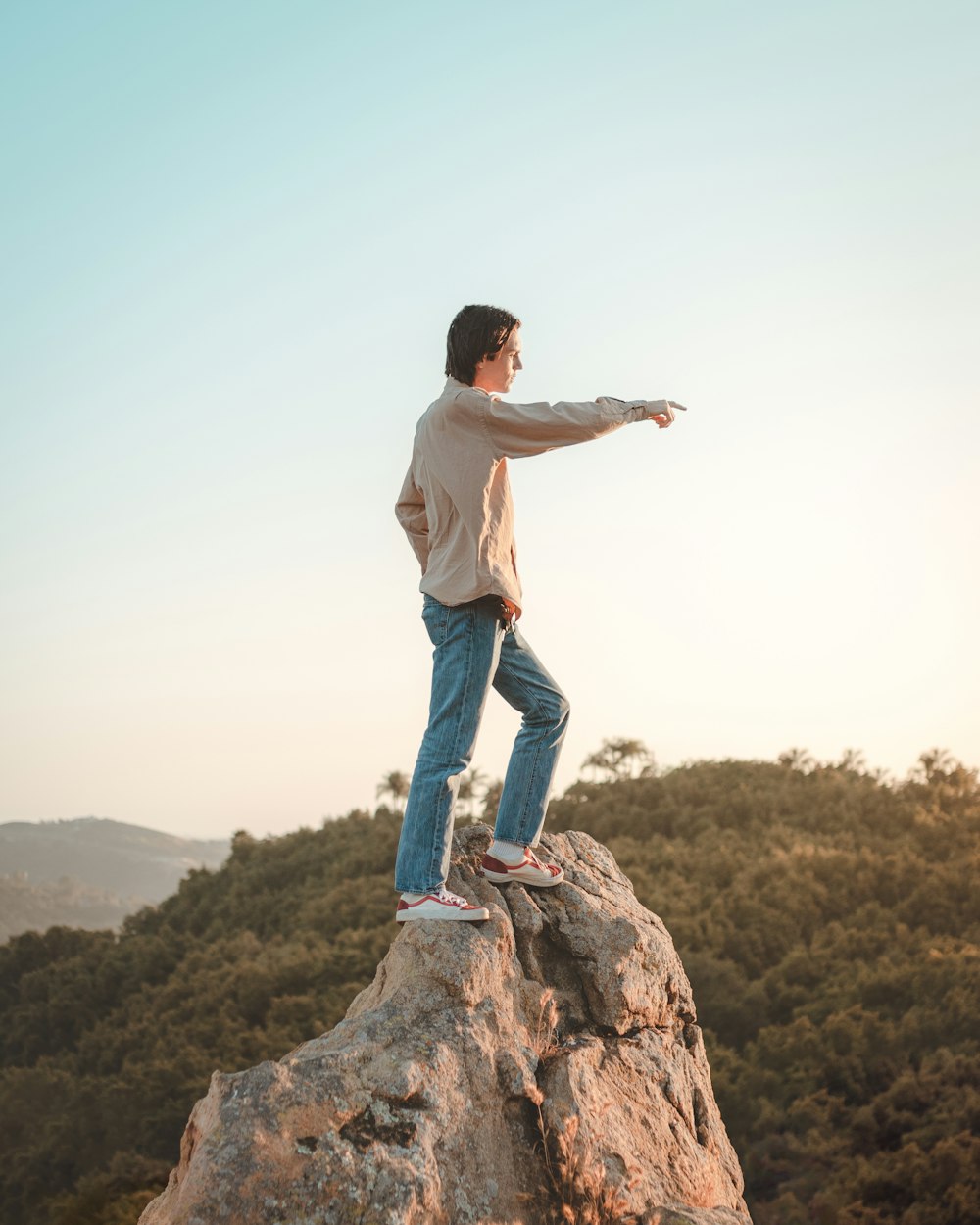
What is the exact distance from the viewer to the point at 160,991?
28.1m

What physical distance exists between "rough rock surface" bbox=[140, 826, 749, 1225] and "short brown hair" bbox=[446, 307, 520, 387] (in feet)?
6.91

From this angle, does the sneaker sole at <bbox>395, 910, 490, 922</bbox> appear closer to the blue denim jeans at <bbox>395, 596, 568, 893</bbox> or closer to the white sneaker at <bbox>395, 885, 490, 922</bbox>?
the white sneaker at <bbox>395, 885, 490, 922</bbox>

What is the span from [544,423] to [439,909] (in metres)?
1.95

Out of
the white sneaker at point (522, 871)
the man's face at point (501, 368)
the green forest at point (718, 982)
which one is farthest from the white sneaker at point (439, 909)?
the green forest at point (718, 982)

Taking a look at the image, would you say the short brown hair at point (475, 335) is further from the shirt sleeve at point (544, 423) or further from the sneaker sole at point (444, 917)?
the sneaker sole at point (444, 917)

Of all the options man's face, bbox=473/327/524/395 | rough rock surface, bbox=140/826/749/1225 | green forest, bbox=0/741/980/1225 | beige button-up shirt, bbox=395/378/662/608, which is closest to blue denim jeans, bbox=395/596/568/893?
beige button-up shirt, bbox=395/378/662/608

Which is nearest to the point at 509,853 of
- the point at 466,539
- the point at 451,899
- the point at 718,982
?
the point at 451,899

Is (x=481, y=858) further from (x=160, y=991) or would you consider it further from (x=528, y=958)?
(x=160, y=991)

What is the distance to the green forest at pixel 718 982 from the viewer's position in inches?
644

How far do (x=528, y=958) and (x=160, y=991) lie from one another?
2582 cm

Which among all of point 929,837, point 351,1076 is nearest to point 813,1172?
point 929,837

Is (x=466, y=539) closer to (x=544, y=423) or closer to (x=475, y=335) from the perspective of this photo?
(x=544, y=423)

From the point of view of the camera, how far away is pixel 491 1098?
13.3ft

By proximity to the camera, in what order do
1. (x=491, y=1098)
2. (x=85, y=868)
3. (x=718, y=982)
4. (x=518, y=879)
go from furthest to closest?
(x=85, y=868), (x=718, y=982), (x=518, y=879), (x=491, y=1098)
